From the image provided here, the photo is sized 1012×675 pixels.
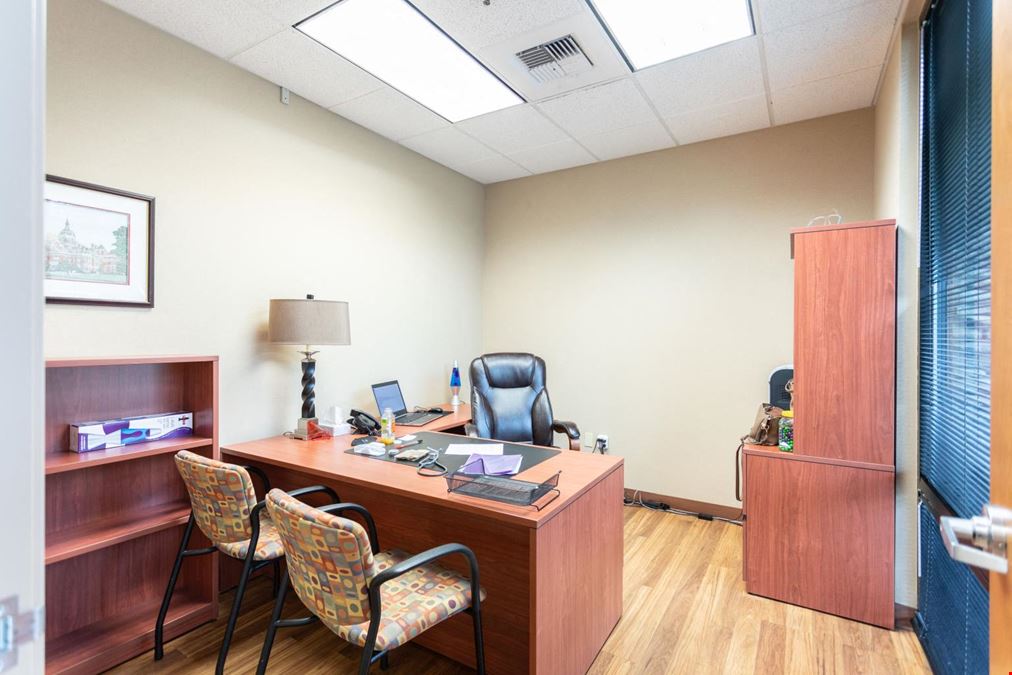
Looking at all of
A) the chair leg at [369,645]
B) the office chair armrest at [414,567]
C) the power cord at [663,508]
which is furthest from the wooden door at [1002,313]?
the power cord at [663,508]

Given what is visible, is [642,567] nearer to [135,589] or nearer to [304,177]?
[135,589]

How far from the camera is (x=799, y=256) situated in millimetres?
2324

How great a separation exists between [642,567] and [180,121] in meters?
3.31

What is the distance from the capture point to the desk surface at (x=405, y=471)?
1.62 metres

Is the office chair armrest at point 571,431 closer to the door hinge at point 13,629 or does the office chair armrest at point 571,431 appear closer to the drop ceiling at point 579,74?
the drop ceiling at point 579,74

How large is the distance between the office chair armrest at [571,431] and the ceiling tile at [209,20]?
8.60 ft

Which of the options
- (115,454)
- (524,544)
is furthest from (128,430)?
(524,544)

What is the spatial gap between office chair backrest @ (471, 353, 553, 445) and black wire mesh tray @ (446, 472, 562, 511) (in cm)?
116

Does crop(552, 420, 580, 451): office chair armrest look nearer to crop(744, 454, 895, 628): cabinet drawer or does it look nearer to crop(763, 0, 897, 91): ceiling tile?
crop(744, 454, 895, 628): cabinet drawer

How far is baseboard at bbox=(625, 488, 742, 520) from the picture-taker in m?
3.37

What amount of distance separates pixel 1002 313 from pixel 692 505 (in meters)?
3.05

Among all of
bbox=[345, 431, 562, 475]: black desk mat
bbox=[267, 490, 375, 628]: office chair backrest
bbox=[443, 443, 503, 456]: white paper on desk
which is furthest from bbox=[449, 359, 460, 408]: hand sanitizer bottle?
bbox=[267, 490, 375, 628]: office chair backrest

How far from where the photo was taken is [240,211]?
8.37ft

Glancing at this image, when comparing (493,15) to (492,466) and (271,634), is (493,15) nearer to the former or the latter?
(492,466)
